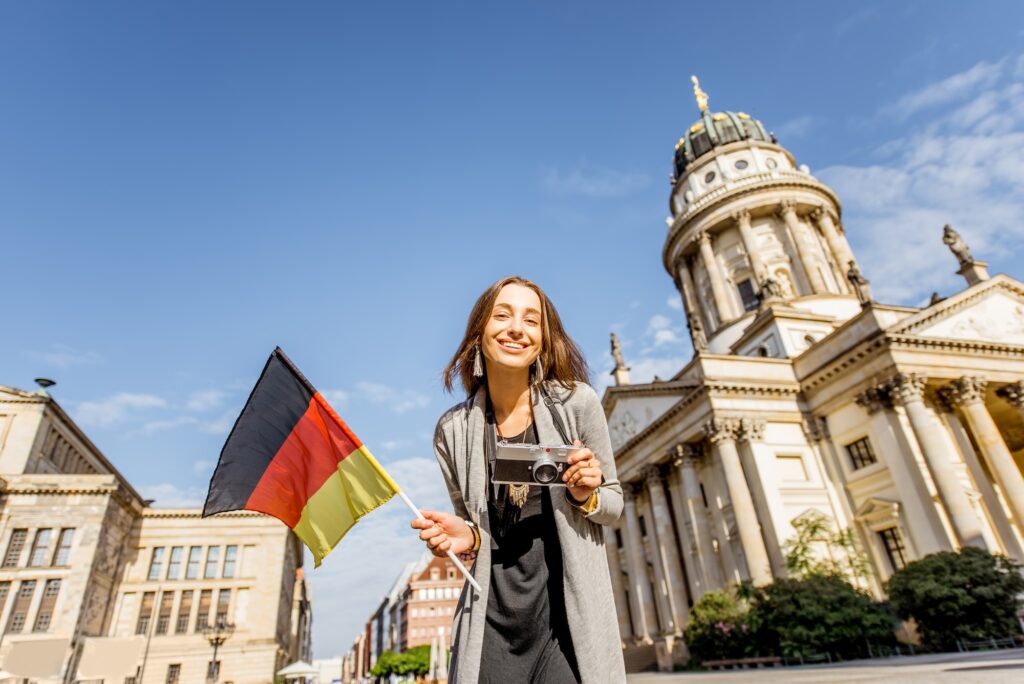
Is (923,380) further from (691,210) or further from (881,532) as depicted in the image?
(691,210)

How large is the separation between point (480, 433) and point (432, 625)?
87855 mm

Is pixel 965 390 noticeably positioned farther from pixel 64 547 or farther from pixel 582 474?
pixel 64 547

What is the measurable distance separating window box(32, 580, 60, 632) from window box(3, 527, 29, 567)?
7.99 feet

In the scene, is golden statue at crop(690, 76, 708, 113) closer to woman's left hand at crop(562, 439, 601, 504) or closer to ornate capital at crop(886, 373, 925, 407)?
ornate capital at crop(886, 373, 925, 407)

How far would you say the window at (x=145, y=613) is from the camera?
41531 mm

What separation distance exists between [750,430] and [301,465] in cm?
2777

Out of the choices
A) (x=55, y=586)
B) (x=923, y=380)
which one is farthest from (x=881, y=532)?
(x=55, y=586)

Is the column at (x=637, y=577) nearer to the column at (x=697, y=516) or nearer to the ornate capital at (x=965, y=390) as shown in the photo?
the column at (x=697, y=516)

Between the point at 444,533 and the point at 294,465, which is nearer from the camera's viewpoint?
the point at 444,533

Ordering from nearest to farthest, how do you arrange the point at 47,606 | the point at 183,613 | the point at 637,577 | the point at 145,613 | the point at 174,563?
the point at 637,577 → the point at 47,606 → the point at 145,613 → the point at 183,613 → the point at 174,563

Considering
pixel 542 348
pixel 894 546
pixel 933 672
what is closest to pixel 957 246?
pixel 894 546

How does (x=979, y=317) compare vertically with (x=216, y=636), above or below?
above

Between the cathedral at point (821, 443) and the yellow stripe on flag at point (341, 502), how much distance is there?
2463 cm

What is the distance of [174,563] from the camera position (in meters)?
44.6
